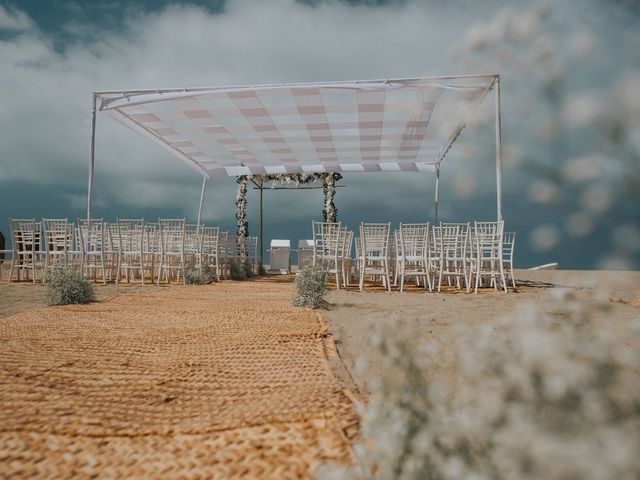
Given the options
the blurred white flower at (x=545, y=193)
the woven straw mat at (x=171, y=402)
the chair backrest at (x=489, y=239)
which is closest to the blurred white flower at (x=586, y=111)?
the blurred white flower at (x=545, y=193)

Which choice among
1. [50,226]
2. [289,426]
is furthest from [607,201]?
[50,226]

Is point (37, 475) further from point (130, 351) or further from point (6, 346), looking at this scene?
point (6, 346)

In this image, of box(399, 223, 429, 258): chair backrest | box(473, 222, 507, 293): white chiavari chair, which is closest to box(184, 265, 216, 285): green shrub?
box(399, 223, 429, 258): chair backrest

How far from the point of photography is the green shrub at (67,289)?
532 cm

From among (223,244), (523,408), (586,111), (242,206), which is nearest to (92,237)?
(223,244)

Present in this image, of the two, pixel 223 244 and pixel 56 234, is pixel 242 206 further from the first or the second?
pixel 56 234

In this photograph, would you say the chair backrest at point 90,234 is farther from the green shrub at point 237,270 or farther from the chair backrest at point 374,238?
the chair backrest at point 374,238

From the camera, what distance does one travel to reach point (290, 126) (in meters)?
9.60

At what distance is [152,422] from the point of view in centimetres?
182

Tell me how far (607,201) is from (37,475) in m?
1.66

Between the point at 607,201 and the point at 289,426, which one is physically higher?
the point at 607,201

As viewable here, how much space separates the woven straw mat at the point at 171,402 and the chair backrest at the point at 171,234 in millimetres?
4903

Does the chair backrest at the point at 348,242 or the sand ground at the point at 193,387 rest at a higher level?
the chair backrest at the point at 348,242

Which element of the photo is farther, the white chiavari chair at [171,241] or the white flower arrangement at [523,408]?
the white chiavari chair at [171,241]
